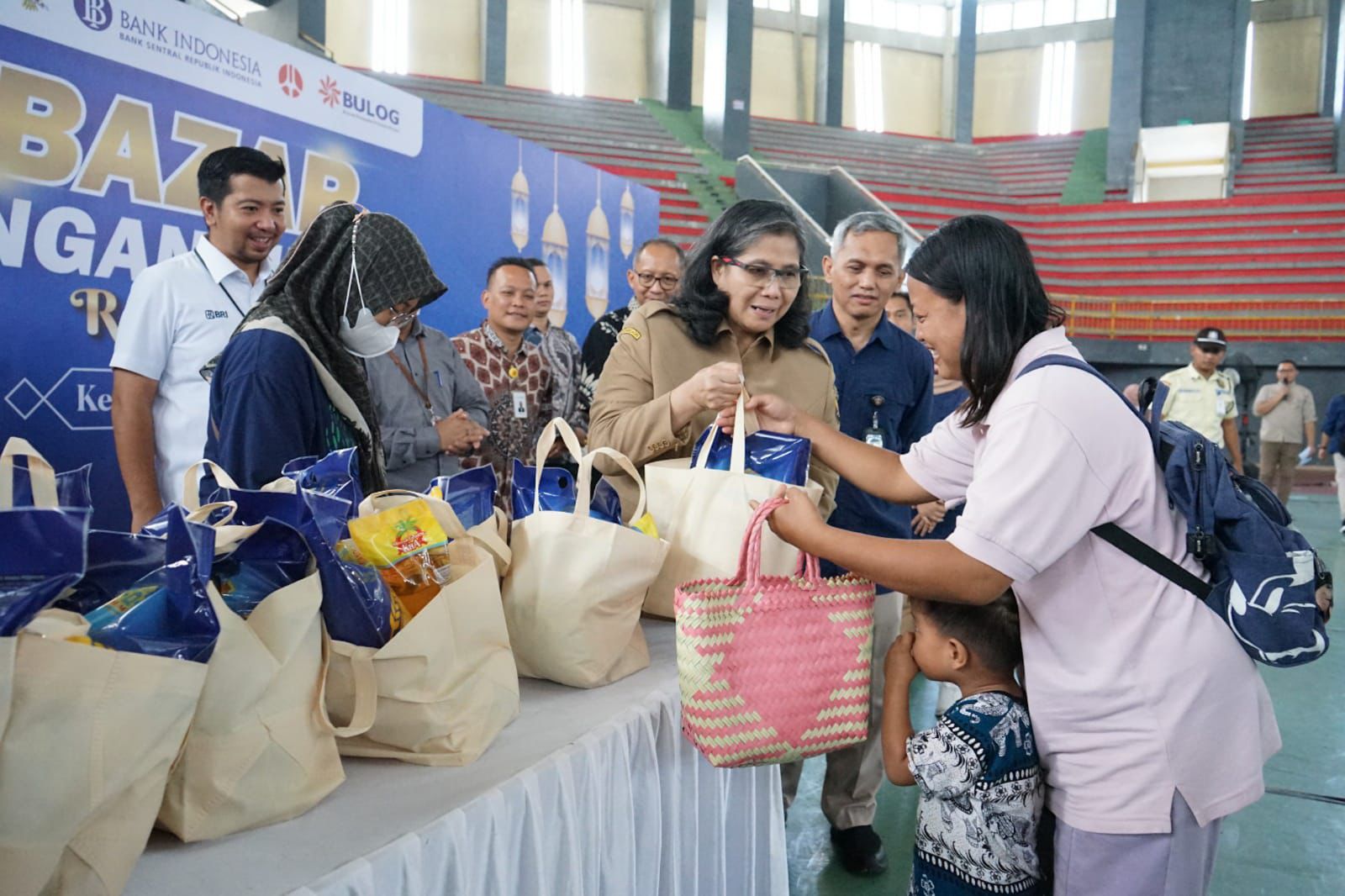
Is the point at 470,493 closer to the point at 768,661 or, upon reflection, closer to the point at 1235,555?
the point at 768,661

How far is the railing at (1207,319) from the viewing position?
13.1 metres

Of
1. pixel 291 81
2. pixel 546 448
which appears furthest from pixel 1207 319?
pixel 546 448

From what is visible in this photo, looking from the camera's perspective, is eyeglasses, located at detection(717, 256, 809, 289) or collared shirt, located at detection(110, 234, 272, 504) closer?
eyeglasses, located at detection(717, 256, 809, 289)

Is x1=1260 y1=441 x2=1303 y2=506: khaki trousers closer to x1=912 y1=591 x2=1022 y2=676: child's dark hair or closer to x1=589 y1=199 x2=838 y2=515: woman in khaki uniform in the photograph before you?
x1=589 y1=199 x2=838 y2=515: woman in khaki uniform

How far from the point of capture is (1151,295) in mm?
14242

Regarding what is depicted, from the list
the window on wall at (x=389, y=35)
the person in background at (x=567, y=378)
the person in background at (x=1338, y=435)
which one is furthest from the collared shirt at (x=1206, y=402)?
the window on wall at (x=389, y=35)

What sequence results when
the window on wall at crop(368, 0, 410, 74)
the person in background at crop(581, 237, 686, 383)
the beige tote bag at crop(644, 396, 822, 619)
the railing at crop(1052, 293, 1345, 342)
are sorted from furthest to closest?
the window on wall at crop(368, 0, 410, 74)
the railing at crop(1052, 293, 1345, 342)
the person in background at crop(581, 237, 686, 383)
the beige tote bag at crop(644, 396, 822, 619)

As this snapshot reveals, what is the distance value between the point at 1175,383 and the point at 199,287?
20.0 ft

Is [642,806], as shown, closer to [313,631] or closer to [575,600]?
[575,600]

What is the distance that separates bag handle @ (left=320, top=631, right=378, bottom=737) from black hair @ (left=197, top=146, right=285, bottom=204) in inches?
78.2

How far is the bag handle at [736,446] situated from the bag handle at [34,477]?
3.07 feet

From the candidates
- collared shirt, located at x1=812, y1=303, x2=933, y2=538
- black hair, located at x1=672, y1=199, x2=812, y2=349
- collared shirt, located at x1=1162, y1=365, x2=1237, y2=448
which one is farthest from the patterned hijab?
collared shirt, located at x1=1162, y1=365, x2=1237, y2=448

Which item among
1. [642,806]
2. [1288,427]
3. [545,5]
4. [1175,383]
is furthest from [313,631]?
[545,5]

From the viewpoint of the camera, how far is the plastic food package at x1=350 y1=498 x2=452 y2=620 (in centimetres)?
121
